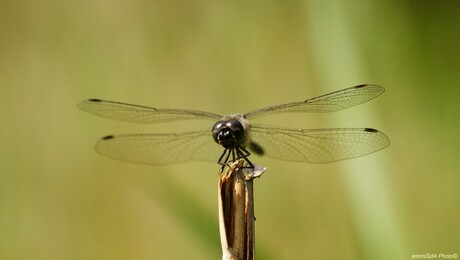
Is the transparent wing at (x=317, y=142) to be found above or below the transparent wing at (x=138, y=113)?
below

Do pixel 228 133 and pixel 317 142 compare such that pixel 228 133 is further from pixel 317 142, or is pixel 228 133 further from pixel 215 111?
pixel 215 111

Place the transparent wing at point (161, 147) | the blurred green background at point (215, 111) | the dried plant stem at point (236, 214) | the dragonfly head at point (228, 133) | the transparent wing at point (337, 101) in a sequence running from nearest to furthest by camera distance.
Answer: the dried plant stem at point (236, 214) → the blurred green background at point (215, 111) → the transparent wing at point (337, 101) → the dragonfly head at point (228, 133) → the transparent wing at point (161, 147)

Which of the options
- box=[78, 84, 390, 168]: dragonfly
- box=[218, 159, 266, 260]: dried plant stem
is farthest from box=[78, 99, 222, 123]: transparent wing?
box=[218, 159, 266, 260]: dried plant stem

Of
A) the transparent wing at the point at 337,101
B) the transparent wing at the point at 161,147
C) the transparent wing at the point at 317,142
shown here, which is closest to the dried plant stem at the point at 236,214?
the transparent wing at the point at 337,101

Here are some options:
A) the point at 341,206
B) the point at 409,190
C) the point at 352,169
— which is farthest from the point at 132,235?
the point at 352,169

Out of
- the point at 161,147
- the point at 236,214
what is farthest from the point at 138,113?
the point at 236,214

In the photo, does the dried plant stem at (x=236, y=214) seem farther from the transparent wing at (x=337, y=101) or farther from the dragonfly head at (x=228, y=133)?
the dragonfly head at (x=228, y=133)
